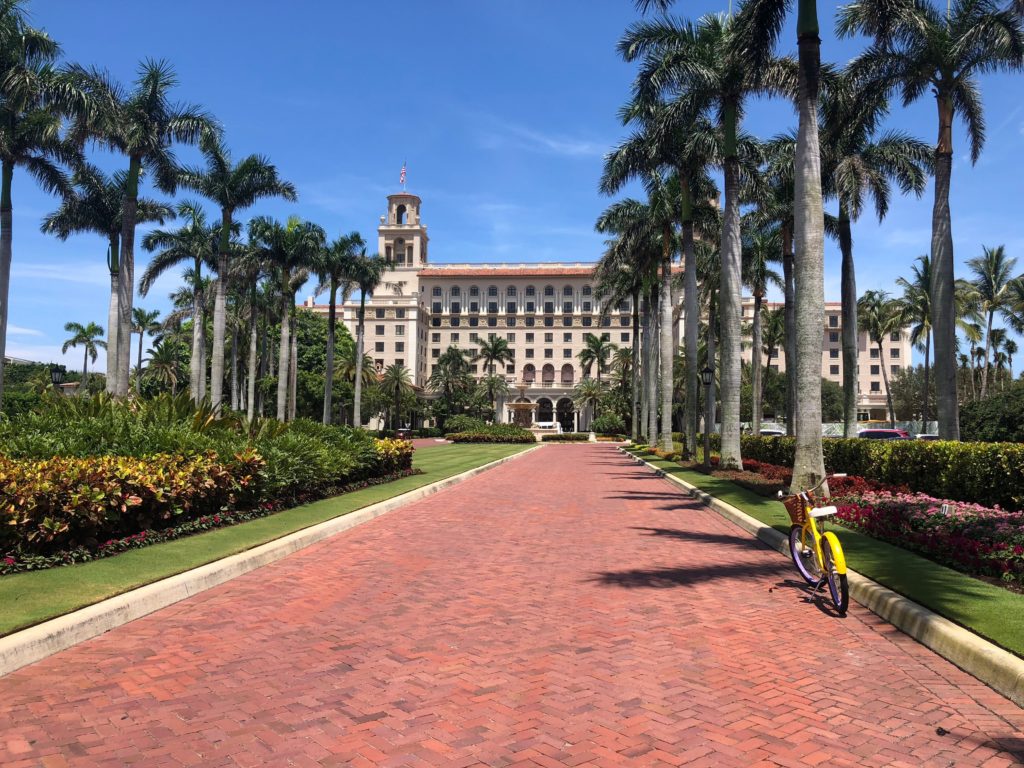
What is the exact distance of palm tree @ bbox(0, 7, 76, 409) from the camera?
1131 inches

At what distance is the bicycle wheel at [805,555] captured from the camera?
27.8ft

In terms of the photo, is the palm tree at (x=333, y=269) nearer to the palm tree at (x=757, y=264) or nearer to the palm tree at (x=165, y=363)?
the palm tree at (x=757, y=264)

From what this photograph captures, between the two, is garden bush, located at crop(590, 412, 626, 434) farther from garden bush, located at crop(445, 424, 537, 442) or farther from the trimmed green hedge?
the trimmed green hedge

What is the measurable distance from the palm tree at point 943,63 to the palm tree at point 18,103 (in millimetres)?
28638

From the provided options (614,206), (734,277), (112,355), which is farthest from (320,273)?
(734,277)

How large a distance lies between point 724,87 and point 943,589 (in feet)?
70.9

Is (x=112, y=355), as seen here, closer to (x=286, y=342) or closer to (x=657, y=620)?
(x=286, y=342)

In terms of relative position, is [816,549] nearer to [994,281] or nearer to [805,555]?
[805,555]

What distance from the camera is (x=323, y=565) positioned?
10016 millimetres

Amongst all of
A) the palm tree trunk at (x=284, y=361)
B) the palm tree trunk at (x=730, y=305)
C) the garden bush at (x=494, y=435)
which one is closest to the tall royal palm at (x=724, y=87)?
the palm tree trunk at (x=730, y=305)

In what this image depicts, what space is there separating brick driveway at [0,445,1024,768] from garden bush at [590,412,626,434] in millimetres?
77456

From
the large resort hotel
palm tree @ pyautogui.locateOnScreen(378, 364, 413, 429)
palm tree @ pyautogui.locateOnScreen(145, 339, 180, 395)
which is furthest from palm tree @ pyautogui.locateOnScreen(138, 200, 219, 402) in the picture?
the large resort hotel

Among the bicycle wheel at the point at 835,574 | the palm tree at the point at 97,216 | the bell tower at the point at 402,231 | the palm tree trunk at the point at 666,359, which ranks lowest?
the bicycle wheel at the point at 835,574

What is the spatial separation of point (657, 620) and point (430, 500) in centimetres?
1196
